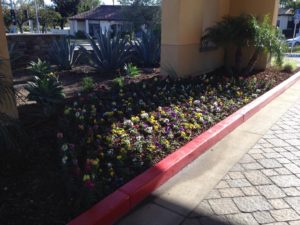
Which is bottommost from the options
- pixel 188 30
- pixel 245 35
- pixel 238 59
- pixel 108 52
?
pixel 238 59

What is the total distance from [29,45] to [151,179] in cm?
820

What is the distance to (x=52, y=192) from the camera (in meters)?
Answer: 2.94

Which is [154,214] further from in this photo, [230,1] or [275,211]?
[230,1]

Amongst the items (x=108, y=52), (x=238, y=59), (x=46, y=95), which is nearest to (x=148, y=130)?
(x=46, y=95)

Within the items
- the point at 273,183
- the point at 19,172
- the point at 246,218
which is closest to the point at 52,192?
the point at 19,172

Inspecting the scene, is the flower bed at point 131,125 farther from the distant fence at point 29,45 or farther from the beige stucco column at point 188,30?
the distant fence at point 29,45

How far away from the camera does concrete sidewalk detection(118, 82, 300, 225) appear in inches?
112

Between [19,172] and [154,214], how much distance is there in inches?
59.3

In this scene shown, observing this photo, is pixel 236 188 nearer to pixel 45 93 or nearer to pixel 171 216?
pixel 171 216

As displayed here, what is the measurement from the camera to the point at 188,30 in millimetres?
7324

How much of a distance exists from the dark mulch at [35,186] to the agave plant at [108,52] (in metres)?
4.11

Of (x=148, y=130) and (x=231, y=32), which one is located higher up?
(x=231, y=32)

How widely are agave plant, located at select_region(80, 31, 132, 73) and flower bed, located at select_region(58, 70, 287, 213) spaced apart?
5.67 feet

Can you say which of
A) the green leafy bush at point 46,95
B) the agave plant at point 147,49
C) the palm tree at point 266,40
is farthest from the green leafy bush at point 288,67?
the green leafy bush at point 46,95
